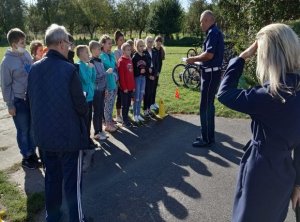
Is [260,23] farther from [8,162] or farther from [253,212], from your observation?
[253,212]

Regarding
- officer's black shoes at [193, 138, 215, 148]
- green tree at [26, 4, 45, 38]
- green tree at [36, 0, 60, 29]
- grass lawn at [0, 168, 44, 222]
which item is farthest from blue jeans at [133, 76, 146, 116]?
green tree at [26, 4, 45, 38]

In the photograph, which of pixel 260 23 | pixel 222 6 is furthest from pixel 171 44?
pixel 260 23

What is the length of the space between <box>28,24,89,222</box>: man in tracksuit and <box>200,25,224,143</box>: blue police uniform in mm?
3149

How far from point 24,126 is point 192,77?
24.5 ft

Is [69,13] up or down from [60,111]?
up

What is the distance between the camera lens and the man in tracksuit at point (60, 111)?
3.39m

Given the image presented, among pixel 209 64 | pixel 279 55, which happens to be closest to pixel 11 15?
pixel 209 64

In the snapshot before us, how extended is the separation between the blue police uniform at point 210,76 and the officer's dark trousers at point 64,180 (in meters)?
3.22

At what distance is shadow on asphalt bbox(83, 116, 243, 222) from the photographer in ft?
14.2

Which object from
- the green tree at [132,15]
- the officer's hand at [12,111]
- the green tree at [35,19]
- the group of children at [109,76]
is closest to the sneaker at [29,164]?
the group of children at [109,76]

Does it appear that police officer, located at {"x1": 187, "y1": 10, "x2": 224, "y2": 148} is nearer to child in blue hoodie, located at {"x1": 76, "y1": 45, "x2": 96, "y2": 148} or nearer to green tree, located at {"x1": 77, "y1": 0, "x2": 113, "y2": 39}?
child in blue hoodie, located at {"x1": 76, "y1": 45, "x2": 96, "y2": 148}

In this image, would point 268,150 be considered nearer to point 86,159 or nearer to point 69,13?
point 86,159

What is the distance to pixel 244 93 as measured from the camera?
8.27 ft

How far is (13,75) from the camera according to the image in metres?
5.22
